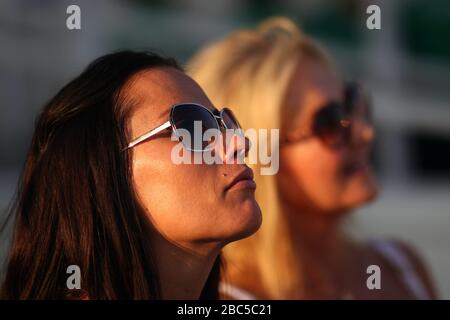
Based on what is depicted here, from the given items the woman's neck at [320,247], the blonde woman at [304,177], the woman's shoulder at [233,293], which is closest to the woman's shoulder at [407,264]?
the blonde woman at [304,177]

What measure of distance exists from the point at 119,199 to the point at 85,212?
0.30 ft

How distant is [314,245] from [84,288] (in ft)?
4.59

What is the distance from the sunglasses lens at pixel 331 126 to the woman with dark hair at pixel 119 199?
988mm

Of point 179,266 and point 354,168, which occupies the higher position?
point 354,168

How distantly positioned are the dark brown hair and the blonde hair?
1034 millimetres

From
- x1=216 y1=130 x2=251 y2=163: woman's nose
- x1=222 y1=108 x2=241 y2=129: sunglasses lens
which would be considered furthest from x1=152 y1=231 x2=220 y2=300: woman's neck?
x1=222 y1=108 x2=241 y2=129: sunglasses lens

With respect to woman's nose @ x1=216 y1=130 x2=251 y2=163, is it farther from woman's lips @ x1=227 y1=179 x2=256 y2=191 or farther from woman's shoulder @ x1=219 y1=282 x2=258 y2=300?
woman's shoulder @ x1=219 y1=282 x2=258 y2=300

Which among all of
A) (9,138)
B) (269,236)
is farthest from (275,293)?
(9,138)

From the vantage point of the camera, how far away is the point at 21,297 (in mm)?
1800

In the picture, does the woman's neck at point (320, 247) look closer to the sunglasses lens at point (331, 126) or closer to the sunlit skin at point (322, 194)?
the sunlit skin at point (322, 194)

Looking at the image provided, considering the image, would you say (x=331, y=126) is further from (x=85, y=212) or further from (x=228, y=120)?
(x=85, y=212)

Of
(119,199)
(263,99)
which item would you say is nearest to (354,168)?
(263,99)

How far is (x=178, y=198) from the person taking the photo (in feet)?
5.76

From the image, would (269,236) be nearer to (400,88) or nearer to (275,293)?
(275,293)
